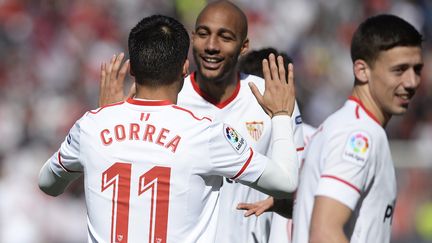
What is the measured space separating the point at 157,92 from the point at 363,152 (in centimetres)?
114

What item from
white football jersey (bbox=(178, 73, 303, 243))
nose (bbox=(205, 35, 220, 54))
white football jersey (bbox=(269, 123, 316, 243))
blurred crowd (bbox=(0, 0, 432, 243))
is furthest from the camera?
blurred crowd (bbox=(0, 0, 432, 243))

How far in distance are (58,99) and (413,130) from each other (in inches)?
226

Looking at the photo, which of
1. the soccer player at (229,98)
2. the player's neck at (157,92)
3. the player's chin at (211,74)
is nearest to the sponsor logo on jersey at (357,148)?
the player's neck at (157,92)

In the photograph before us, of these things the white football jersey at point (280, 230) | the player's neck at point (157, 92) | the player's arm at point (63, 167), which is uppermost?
the player's neck at point (157, 92)

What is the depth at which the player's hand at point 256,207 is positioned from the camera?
591 cm

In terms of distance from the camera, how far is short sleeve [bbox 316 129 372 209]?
498 cm

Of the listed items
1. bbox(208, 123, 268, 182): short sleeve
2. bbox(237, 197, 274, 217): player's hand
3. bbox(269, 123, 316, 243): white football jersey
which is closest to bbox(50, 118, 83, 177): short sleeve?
bbox(208, 123, 268, 182): short sleeve

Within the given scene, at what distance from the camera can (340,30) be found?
16.8 m

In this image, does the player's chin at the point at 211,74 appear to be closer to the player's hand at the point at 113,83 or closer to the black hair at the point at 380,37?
the player's hand at the point at 113,83

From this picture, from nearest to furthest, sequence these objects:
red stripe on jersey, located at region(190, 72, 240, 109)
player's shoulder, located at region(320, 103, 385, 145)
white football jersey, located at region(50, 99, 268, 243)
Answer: white football jersey, located at region(50, 99, 268, 243)
player's shoulder, located at region(320, 103, 385, 145)
red stripe on jersey, located at region(190, 72, 240, 109)

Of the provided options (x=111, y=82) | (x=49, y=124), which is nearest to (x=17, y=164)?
(x=49, y=124)

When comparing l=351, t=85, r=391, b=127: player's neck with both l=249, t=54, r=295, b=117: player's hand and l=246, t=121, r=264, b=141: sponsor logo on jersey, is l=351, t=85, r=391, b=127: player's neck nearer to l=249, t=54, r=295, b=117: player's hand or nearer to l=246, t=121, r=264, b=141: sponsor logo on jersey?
l=249, t=54, r=295, b=117: player's hand

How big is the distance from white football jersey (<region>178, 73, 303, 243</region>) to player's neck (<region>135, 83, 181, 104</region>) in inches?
76.2

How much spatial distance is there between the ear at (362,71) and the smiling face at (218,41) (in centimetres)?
160
